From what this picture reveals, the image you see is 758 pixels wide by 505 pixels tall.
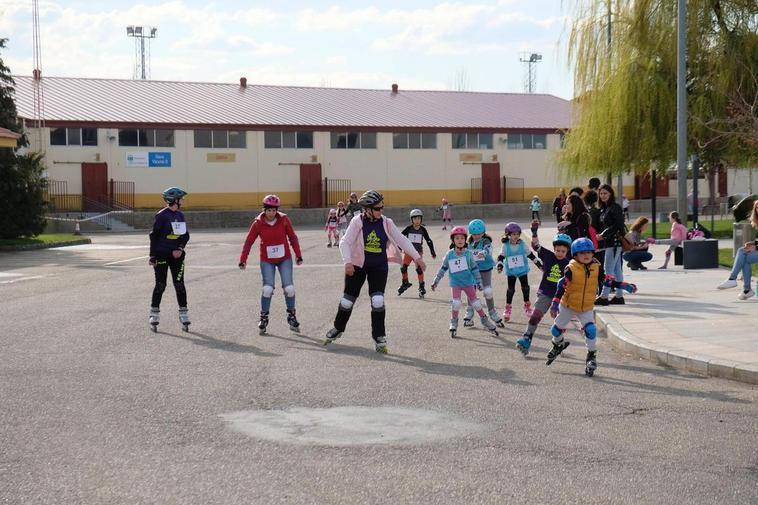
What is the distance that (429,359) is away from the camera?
1057 cm

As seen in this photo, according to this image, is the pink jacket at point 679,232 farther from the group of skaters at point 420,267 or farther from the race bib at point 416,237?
the group of skaters at point 420,267

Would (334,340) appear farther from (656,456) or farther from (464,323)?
(656,456)

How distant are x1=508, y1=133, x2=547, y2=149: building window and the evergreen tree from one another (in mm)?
33886

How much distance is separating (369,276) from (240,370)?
235cm

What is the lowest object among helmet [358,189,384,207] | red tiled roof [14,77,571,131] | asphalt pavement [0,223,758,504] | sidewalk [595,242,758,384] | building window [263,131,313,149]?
asphalt pavement [0,223,758,504]

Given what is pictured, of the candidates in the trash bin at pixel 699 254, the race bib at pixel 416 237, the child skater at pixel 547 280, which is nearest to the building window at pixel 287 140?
the trash bin at pixel 699 254

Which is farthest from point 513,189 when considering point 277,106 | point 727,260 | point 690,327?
point 690,327

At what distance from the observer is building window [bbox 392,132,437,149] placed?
198 ft

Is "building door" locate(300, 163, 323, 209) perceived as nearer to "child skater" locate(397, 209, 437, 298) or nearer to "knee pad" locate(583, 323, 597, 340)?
"child skater" locate(397, 209, 437, 298)

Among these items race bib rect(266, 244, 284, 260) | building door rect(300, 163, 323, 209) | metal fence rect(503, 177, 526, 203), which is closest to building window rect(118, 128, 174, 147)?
building door rect(300, 163, 323, 209)

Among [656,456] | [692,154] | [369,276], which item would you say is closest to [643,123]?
[692,154]

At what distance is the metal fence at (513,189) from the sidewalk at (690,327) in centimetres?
4526

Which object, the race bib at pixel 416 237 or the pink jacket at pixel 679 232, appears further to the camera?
the pink jacket at pixel 679 232

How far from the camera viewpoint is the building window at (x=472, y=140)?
2436 inches
